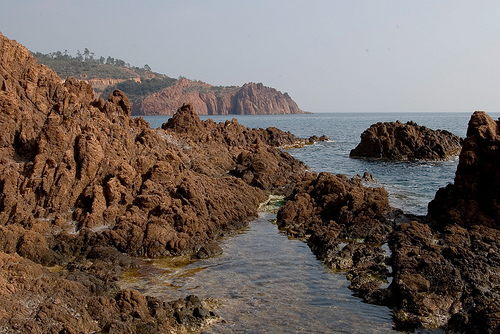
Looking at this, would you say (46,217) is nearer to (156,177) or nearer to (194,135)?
(156,177)

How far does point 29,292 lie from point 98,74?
19233 cm

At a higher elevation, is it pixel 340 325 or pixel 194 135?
pixel 194 135

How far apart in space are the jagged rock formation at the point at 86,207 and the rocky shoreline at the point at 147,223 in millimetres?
40

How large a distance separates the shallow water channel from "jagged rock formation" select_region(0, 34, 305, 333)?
73 cm

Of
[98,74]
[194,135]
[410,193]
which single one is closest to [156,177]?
[410,193]

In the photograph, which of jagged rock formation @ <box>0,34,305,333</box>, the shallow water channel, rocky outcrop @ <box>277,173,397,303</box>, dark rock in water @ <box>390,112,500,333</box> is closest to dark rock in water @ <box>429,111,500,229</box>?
dark rock in water @ <box>390,112,500,333</box>

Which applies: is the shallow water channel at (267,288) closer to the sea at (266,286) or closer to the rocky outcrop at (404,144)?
the sea at (266,286)

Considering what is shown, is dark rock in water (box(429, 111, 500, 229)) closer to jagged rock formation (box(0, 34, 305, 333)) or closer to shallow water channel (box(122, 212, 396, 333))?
shallow water channel (box(122, 212, 396, 333))

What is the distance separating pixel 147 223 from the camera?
50.9ft

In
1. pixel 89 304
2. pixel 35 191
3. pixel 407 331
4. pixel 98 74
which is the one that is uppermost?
pixel 98 74

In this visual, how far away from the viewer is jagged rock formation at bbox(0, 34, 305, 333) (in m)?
9.53

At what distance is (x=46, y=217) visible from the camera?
15.2 m

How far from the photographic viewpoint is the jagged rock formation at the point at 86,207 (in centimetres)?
953

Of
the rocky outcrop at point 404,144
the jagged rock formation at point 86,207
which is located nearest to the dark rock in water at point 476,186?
the jagged rock formation at point 86,207
